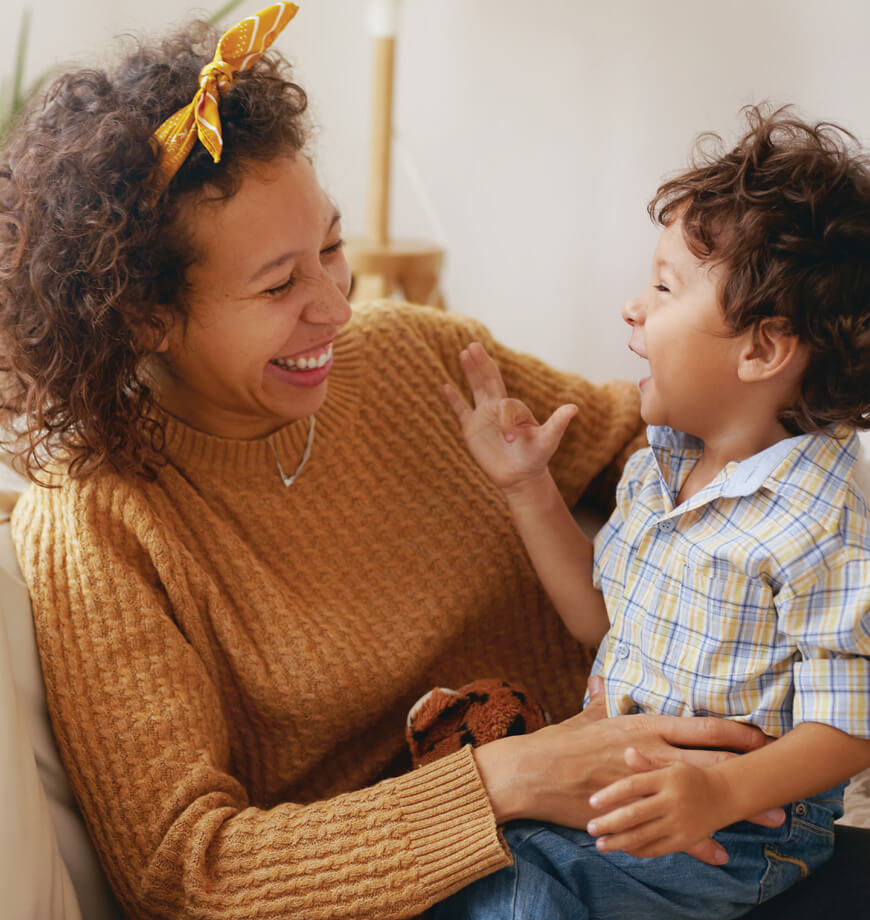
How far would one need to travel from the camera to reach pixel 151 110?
120 centimetres

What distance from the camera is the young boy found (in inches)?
39.3

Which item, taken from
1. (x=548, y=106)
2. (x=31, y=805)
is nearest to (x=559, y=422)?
(x=31, y=805)

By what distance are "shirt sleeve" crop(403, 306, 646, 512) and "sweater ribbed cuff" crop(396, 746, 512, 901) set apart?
547mm

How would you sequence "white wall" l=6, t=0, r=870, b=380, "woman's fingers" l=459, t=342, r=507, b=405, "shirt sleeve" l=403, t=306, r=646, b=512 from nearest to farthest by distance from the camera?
"woman's fingers" l=459, t=342, r=507, b=405 < "shirt sleeve" l=403, t=306, r=646, b=512 < "white wall" l=6, t=0, r=870, b=380

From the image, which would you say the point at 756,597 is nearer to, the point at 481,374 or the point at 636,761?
the point at 636,761

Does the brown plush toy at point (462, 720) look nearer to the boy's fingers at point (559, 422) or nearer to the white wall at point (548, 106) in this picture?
the boy's fingers at point (559, 422)

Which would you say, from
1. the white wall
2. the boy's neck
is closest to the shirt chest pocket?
the boy's neck

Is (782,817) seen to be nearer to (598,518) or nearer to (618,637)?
(618,637)

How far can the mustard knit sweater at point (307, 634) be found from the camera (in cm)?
108

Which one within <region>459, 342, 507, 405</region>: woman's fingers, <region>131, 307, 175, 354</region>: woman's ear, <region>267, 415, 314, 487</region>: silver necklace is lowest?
<region>267, 415, 314, 487</region>: silver necklace

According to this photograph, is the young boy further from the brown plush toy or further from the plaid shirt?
the brown plush toy

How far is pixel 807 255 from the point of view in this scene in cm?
104

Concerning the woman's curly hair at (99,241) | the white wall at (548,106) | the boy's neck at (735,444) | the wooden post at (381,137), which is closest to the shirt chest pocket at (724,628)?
the boy's neck at (735,444)

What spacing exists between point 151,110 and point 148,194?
0.11 meters
